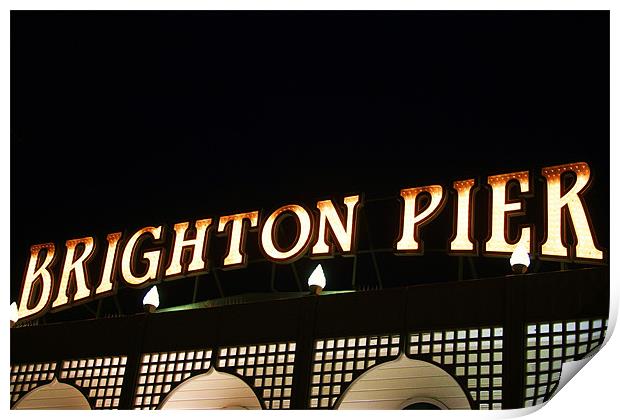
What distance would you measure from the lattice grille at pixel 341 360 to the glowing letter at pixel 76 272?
6.00 meters

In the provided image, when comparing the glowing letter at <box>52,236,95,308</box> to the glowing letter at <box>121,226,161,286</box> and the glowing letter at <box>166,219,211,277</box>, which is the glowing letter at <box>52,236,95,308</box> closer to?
the glowing letter at <box>121,226,161,286</box>

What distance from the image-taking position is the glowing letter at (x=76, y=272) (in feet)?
53.2

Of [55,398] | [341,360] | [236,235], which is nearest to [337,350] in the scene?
[341,360]

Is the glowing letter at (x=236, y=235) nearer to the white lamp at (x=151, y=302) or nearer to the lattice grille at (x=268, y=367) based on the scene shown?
the white lamp at (x=151, y=302)

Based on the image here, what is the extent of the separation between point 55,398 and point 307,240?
4.95 metres

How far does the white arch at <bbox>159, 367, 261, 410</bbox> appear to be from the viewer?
1281 centimetres

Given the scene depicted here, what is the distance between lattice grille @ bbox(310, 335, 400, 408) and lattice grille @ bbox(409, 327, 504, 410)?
45 cm

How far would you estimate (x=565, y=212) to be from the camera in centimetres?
1252

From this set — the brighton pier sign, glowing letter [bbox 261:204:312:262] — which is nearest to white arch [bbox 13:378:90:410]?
the brighton pier sign

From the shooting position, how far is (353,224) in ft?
47.1

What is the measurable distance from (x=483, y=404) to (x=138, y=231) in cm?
786
